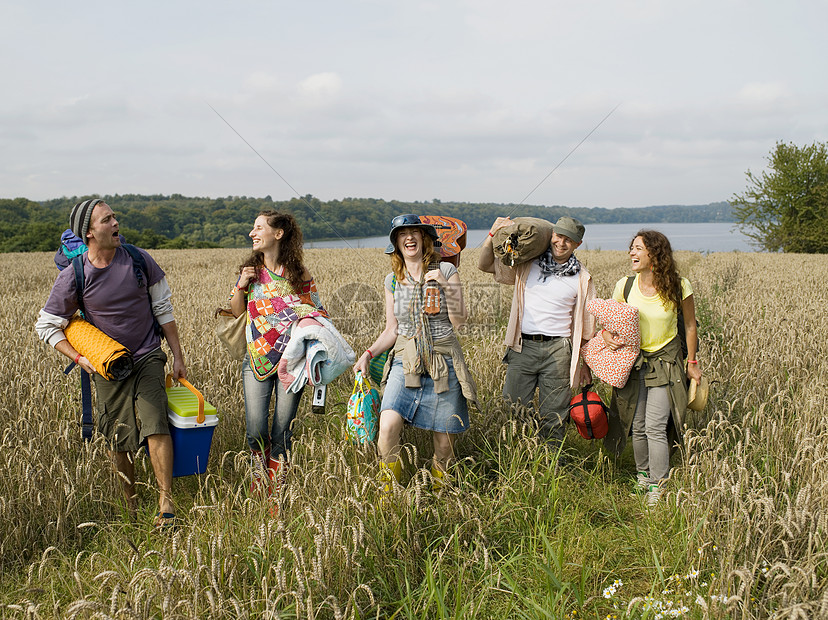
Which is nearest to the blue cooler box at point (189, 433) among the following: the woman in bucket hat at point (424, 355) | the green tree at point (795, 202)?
the woman in bucket hat at point (424, 355)

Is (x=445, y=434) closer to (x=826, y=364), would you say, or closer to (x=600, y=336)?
(x=600, y=336)

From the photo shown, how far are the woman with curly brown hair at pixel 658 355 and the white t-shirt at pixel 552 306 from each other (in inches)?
12.9

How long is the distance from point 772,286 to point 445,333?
1071 cm

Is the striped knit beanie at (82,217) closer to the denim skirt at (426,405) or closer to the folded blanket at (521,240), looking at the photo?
the denim skirt at (426,405)

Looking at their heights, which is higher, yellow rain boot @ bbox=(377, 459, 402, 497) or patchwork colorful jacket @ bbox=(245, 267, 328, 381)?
patchwork colorful jacket @ bbox=(245, 267, 328, 381)

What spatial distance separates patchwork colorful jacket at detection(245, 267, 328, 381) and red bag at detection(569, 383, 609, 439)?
71.7 inches

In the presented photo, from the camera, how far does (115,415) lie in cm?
340

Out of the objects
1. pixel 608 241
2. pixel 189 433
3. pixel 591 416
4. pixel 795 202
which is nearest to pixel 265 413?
pixel 189 433

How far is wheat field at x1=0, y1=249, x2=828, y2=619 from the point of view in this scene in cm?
225

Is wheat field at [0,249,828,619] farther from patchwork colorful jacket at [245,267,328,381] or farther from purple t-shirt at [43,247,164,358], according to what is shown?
purple t-shirt at [43,247,164,358]

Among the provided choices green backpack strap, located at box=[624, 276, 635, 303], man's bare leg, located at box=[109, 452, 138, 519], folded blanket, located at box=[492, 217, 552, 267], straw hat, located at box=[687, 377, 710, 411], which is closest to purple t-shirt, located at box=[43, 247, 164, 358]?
man's bare leg, located at box=[109, 452, 138, 519]

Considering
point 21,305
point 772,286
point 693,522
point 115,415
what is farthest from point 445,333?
point 772,286

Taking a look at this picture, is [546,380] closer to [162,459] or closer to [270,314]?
[270,314]

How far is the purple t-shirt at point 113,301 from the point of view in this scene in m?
3.23
